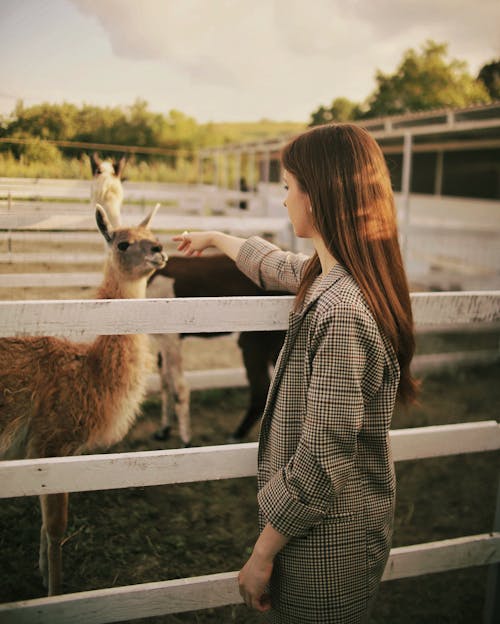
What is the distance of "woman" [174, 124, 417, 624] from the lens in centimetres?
124

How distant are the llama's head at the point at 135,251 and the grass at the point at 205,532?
4.55ft

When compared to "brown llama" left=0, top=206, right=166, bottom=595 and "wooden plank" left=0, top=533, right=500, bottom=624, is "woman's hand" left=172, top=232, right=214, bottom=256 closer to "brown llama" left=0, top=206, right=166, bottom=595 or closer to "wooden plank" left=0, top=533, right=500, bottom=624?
"brown llama" left=0, top=206, right=166, bottom=595

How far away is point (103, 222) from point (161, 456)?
1.10m

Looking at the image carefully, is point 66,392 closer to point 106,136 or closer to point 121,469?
point 121,469

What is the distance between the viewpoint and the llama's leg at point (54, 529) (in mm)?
2361

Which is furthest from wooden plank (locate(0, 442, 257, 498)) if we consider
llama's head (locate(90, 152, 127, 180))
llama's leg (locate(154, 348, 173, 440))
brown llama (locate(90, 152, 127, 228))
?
llama's leg (locate(154, 348, 173, 440))

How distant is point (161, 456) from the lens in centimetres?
184

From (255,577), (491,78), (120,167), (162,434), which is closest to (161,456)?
(255,577)

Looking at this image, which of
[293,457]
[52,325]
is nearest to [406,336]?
[293,457]

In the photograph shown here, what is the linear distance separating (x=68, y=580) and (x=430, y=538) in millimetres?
2131

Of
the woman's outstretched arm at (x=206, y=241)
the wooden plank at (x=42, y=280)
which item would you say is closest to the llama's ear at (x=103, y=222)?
the wooden plank at (x=42, y=280)

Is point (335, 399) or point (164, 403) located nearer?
point (335, 399)

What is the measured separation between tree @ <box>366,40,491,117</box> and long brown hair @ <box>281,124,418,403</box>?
15.5 meters

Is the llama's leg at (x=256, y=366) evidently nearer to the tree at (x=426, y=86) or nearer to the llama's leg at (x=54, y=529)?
the llama's leg at (x=54, y=529)
